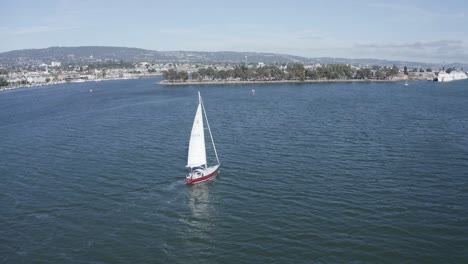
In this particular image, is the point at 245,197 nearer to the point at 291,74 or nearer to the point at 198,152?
the point at 198,152

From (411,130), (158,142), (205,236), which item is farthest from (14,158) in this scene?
(411,130)

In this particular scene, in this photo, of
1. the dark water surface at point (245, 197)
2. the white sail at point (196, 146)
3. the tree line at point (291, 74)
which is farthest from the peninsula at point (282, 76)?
the white sail at point (196, 146)

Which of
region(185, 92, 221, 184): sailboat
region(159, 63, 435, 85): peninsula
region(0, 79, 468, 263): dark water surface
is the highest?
region(159, 63, 435, 85): peninsula

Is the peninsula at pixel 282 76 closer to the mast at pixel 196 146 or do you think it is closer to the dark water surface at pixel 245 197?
the dark water surface at pixel 245 197

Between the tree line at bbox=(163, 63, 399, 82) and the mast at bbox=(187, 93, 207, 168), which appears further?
the tree line at bbox=(163, 63, 399, 82)

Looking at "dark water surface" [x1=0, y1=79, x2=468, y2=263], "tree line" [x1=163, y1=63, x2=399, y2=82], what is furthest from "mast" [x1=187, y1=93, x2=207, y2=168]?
"tree line" [x1=163, y1=63, x2=399, y2=82]

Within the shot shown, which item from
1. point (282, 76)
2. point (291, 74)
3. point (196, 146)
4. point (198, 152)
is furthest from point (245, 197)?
point (282, 76)

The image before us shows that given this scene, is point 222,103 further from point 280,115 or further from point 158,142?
Answer: point 158,142

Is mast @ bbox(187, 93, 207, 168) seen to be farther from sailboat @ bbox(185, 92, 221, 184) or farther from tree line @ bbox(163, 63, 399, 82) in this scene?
tree line @ bbox(163, 63, 399, 82)

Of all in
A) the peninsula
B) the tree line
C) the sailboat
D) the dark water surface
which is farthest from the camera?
the tree line
